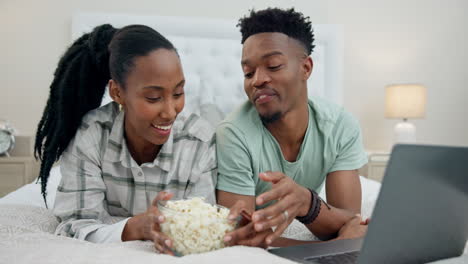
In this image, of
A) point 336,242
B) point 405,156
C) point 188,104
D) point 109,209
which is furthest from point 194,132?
point 188,104

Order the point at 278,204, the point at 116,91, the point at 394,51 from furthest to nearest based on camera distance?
the point at 394,51 < the point at 116,91 < the point at 278,204

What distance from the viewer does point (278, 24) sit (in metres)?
1.46

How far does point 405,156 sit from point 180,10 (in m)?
3.11

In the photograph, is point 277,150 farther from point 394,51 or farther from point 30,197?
point 394,51

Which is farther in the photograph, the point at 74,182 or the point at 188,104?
the point at 188,104

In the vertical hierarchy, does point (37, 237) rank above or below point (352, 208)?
above

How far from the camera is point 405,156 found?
646mm

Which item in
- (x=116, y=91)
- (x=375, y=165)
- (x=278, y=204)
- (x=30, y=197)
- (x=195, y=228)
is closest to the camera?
(x=195, y=228)

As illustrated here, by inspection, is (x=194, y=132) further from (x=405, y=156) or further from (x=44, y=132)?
(x=405, y=156)

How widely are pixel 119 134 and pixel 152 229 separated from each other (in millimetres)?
458

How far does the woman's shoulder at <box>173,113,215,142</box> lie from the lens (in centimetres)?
137

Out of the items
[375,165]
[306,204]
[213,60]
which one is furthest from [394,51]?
[306,204]

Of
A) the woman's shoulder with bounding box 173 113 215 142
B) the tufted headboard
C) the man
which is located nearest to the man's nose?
the man

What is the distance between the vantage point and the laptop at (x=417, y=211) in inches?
26.1
